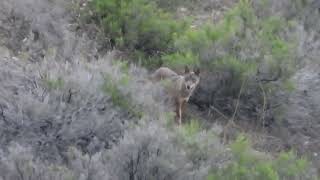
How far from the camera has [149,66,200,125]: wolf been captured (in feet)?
28.1

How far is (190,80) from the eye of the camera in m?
8.64

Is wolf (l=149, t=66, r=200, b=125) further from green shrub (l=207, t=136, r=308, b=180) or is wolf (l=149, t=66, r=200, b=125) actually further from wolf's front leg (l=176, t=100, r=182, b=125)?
green shrub (l=207, t=136, r=308, b=180)

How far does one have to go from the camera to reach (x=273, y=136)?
29.1 ft

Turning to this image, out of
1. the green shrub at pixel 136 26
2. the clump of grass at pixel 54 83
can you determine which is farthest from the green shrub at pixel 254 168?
the green shrub at pixel 136 26

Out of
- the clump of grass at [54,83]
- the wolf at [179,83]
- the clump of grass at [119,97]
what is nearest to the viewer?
the clump of grass at [54,83]

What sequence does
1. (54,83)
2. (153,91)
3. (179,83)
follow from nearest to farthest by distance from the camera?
(54,83), (153,91), (179,83)

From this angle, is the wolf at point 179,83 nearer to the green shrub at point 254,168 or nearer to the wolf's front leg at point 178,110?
the wolf's front leg at point 178,110

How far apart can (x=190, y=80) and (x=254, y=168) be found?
2.23 meters

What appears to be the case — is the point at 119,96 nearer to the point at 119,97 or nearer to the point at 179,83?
the point at 119,97

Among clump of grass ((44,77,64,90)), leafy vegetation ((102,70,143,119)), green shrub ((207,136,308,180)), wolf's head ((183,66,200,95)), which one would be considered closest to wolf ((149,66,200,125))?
wolf's head ((183,66,200,95))

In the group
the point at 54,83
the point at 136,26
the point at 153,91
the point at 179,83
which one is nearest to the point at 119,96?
the point at 54,83

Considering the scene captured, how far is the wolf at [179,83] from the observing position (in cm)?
856

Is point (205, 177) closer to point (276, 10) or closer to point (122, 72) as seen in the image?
point (122, 72)

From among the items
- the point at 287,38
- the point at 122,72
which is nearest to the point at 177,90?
the point at 122,72
